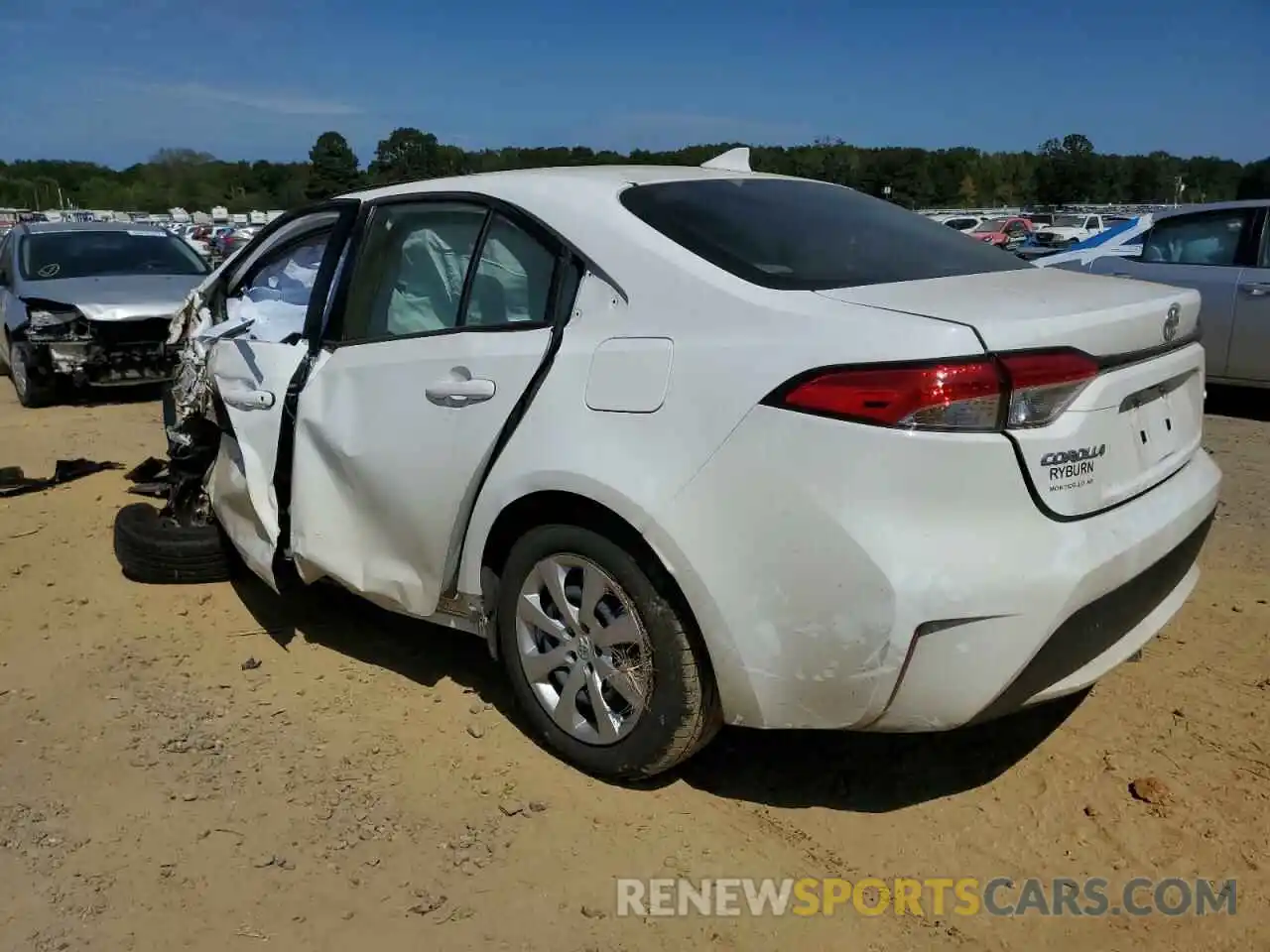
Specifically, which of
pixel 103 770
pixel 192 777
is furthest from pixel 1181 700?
pixel 103 770

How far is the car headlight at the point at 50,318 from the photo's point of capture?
29.4 feet

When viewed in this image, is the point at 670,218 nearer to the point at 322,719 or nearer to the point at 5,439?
the point at 322,719

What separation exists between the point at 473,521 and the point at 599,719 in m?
0.66

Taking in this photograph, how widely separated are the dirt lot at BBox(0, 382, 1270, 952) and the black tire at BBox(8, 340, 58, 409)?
5.94 m

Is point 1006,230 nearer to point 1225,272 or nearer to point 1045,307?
point 1225,272

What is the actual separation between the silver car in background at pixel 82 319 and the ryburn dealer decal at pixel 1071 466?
26.1ft

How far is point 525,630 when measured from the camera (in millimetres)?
3041

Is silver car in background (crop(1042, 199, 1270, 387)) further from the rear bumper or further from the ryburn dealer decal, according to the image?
the rear bumper

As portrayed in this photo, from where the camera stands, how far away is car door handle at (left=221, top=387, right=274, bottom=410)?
3695 mm

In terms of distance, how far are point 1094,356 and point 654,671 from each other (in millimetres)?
1295

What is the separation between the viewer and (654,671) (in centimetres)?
268

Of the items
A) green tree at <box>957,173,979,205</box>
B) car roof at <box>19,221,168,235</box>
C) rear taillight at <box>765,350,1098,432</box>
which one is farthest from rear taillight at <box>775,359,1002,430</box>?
green tree at <box>957,173,979,205</box>

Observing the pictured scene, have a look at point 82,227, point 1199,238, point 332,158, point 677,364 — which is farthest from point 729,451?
point 332,158

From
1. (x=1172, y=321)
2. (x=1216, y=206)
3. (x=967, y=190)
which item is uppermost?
(x=967, y=190)
